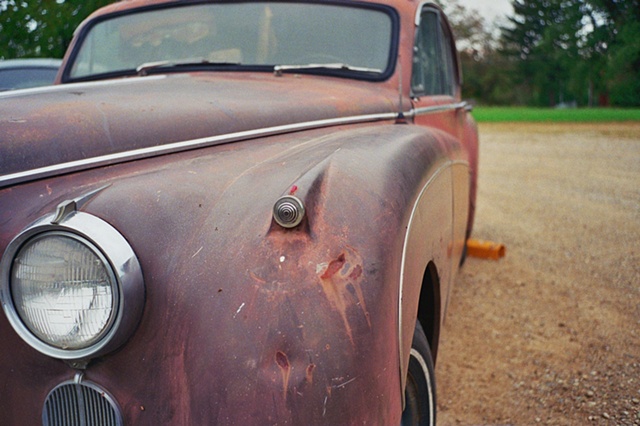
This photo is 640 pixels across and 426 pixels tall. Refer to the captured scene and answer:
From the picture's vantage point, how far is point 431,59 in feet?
11.6

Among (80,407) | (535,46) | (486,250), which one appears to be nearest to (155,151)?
(80,407)

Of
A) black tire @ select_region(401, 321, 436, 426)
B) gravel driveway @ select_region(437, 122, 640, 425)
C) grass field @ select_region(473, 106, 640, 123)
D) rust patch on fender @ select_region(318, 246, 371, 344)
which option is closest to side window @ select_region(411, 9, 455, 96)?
gravel driveway @ select_region(437, 122, 640, 425)

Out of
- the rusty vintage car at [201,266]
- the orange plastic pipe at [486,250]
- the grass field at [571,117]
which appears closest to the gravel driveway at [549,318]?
the orange plastic pipe at [486,250]

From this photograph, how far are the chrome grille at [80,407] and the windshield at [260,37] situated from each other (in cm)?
174

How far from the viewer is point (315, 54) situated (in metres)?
2.80

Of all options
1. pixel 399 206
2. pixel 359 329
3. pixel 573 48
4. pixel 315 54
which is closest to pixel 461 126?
pixel 315 54

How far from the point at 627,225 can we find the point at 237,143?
15.8 ft

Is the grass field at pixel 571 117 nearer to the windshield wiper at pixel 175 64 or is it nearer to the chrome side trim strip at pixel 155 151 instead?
the windshield wiper at pixel 175 64

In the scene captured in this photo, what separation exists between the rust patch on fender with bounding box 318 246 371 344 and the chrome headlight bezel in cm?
38

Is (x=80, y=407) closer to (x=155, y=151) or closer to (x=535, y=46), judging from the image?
(x=155, y=151)

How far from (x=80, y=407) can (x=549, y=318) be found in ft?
9.28

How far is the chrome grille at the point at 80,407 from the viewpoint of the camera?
1.32 meters

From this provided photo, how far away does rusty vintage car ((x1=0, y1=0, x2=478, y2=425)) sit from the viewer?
126 cm

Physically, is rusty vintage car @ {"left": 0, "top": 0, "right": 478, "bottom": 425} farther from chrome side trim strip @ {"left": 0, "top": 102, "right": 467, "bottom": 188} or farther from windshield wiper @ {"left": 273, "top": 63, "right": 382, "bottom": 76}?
windshield wiper @ {"left": 273, "top": 63, "right": 382, "bottom": 76}
